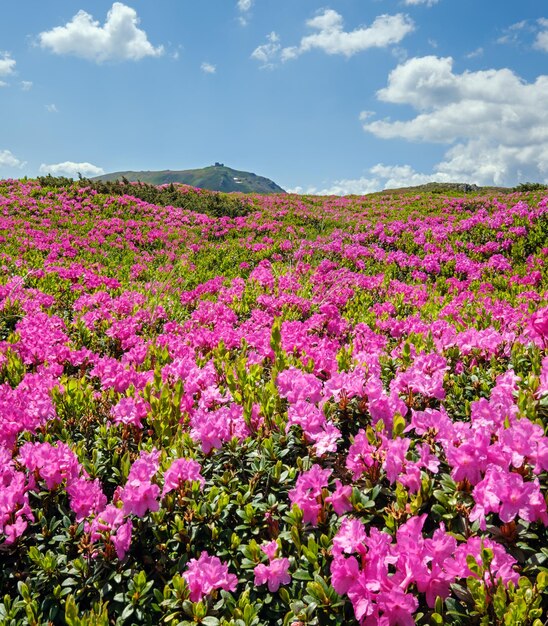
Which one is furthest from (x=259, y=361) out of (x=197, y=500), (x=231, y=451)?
(x=197, y=500)

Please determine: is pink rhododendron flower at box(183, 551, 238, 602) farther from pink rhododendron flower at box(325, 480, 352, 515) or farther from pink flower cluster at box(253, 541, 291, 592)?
pink rhododendron flower at box(325, 480, 352, 515)

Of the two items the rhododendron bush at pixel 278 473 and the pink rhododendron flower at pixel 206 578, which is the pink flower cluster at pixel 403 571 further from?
the pink rhododendron flower at pixel 206 578

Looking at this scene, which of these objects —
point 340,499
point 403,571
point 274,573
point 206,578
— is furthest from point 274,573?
point 403,571

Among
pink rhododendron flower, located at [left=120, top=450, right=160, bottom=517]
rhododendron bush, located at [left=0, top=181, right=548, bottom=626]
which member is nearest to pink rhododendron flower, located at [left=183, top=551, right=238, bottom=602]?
rhododendron bush, located at [left=0, top=181, right=548, bottom=626]

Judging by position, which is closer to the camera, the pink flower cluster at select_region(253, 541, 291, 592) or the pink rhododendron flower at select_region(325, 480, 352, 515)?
the pink flower cluster at select_region(253, 541, 291, 592)

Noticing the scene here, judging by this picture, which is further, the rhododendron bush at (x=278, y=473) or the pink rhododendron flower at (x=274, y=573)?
the pink rhododendron flower at (x=274, y=573)

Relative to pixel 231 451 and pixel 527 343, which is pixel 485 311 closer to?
pixel 527 343

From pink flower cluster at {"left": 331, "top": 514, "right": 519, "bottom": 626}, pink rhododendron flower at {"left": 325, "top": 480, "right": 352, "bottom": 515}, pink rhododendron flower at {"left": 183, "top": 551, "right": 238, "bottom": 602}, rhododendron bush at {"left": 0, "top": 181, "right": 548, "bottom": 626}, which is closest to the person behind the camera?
pink flower cluster at {"left": 331, "top": 514, "right": 519, "bottom": 626}

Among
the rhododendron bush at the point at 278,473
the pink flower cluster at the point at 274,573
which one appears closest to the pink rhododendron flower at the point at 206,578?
the rhododendron bush at the point at 278,473

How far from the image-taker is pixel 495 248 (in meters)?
11.6

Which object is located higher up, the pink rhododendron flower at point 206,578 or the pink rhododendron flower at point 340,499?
the pink rhododendron flower at point 340,499

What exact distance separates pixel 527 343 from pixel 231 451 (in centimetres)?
316

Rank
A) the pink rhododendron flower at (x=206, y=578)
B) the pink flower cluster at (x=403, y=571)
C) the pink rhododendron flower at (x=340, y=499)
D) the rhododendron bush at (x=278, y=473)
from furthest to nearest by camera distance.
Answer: the pink rhododendron flower at (x=340, y=499) < the pink rhododendron flower at (x=206, y=578) < the rhododendron bush at (x=278, y=473) < the pink flower cluster at (x=403, y=571)

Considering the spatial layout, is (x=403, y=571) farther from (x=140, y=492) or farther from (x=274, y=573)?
(x=140, y=492)
